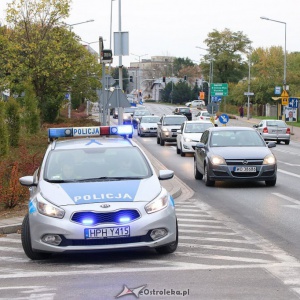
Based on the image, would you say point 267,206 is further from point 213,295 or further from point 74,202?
point 213,295

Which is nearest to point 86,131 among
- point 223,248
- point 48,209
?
point 48,209

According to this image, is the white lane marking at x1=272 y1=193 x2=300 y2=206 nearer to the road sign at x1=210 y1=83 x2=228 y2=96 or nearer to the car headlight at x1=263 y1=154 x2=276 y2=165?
the car headlight at x1=263 y1=154 x2=276 y2=165

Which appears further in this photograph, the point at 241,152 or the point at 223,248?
the point at 241,152

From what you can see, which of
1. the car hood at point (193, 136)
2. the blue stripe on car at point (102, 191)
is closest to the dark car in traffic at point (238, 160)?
the blue stripe on car at point (102, 191)

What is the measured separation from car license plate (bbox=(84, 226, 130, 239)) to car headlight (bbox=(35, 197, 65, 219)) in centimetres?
37

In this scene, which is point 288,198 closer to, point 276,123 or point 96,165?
point 96,165

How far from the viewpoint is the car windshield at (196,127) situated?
35.6 m

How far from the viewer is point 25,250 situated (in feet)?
30.7

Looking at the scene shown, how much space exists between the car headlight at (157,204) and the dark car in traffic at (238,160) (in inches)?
387

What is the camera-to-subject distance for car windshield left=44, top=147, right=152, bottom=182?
9.97 meters

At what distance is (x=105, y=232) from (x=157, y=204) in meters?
0.75

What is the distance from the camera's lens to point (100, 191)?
9242 millimetres

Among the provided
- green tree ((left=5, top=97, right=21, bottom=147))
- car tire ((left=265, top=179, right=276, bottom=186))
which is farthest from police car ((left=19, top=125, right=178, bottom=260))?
green tree ((left=5, top=97, right=21, bottom=147))

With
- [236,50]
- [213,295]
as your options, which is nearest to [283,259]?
[213,295]
